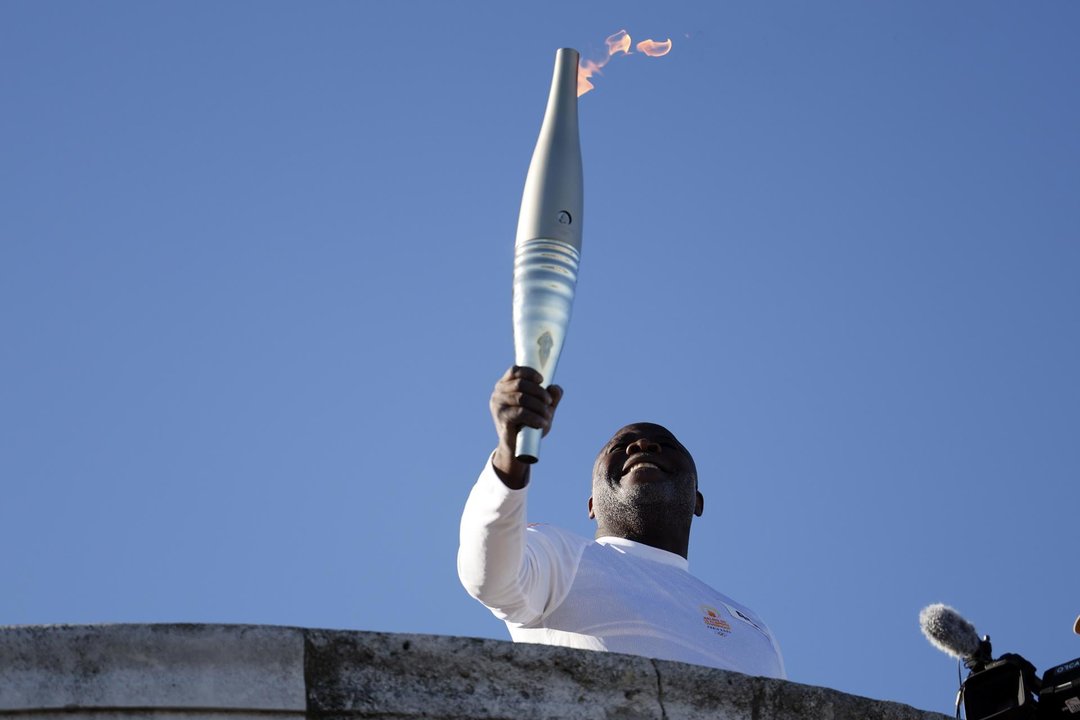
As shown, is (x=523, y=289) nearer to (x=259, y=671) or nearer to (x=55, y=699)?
(x=259, y=671)

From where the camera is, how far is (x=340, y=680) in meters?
3.94

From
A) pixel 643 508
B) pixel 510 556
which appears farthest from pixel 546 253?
pixel 643 508

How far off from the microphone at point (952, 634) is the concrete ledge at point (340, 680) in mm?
853

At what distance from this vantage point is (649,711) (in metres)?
4.18

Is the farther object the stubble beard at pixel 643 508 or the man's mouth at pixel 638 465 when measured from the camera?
the man's mouth at pixel 638 465

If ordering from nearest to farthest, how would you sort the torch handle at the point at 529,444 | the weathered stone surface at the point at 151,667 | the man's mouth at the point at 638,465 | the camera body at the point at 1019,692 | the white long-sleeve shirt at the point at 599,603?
1. the weathered stone surface at the point at 151,667
2. the torch handle at the point at 529,444
3. the camera body at the point at 1019,692
4. the white long-sleeve shirt at the point at 599,603
5. the man's mouth at the point at 638,465

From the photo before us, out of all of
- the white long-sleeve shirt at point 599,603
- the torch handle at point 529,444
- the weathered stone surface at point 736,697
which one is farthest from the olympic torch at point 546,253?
the white long-sleeve shirt at point 599,603

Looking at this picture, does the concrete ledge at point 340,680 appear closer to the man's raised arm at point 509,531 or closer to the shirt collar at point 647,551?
the man's raised arm at point 509,531

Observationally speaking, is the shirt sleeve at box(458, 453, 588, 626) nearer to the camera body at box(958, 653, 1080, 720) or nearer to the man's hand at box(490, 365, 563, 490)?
the man's hand at box(490, 365, 563, 490)

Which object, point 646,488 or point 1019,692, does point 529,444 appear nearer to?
point 1019,692

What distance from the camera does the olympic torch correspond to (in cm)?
392

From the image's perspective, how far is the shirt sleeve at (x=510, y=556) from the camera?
4.64m

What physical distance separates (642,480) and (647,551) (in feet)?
1.39

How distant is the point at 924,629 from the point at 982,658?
0.64 feet
